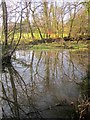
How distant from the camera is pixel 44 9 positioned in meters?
12.0

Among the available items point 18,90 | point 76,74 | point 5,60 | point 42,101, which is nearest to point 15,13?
point 5,60

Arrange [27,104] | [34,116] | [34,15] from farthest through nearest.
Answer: [34,15], [27,104], [34,116]

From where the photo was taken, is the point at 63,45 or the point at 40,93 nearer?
the point at 40,93

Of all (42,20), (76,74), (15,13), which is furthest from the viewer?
(42,20)

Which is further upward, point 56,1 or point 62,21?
point 56,1

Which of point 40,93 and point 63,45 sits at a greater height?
point 63,45

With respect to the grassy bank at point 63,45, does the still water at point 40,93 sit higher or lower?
lower

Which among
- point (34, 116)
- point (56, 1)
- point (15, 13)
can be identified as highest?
point (56, 1)

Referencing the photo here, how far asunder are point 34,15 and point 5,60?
4719mm

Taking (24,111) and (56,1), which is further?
(56,1)

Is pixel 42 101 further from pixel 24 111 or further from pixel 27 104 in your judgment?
pixel 24 111

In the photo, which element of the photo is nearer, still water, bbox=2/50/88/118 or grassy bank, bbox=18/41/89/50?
still water, bbox=2/50/88/118

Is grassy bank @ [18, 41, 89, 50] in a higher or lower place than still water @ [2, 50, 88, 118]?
higher

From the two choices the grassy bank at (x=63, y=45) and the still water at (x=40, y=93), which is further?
the grassy bank at (x=63, y=45)
